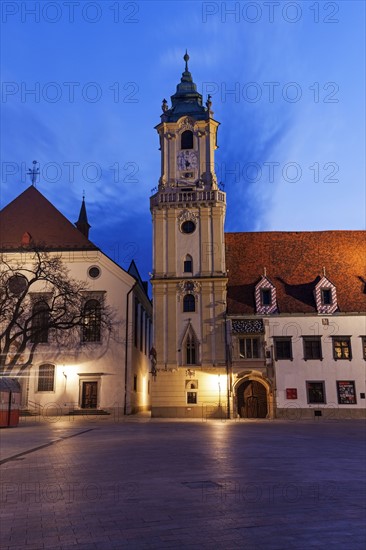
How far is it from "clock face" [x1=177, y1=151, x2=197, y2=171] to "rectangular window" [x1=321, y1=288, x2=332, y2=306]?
14.8 meters

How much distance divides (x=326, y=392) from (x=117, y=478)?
30.0 metres

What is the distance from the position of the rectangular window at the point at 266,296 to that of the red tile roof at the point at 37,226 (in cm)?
1366

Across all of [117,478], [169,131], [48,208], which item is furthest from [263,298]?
[117,478]

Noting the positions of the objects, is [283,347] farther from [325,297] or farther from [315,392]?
[325,297]

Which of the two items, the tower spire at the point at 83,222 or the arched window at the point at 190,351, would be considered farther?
the tower spire at the point at 83,222

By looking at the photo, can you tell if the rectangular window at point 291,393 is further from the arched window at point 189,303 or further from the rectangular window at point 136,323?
the rectangular window at point 136,323

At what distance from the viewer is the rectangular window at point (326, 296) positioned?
39.5 m

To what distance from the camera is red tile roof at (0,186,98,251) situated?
42.1 meters

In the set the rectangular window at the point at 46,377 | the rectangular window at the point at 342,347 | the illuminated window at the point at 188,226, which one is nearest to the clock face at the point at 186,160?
the illuminated window at the point at 188,226

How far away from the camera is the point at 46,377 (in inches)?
1532

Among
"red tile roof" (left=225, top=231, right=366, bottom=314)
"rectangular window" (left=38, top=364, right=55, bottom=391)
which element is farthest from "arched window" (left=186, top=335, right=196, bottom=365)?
"rectangular window" (left=38, top=364, right=55, bottom=391)

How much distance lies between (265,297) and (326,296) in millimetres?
4617

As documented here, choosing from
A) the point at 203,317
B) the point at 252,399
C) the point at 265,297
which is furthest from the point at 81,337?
the point at 265,297

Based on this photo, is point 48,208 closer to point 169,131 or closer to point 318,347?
point 169,131
